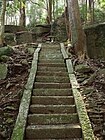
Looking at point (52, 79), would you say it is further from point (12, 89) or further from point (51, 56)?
point (51, 56)

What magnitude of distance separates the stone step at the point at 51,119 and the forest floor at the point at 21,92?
40cm

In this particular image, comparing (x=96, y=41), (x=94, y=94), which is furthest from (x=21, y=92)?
(x=96, y=41)

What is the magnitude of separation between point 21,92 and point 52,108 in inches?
43.4

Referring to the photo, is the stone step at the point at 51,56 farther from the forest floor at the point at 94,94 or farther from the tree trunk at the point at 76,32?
the forest floor at the point at 94,94

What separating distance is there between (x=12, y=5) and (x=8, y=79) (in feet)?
27.7

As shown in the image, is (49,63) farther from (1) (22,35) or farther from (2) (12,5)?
(1) (22,35)

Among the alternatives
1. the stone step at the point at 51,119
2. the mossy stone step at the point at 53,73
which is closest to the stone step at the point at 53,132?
the stone step at the point at 51,119

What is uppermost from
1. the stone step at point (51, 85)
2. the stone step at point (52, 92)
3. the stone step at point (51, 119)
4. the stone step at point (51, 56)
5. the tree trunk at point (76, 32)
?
the tree trunk at point (76, 32)

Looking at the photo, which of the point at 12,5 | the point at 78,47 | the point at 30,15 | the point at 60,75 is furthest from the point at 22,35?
the point at 30,15

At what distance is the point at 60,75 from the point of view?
8.20 metres

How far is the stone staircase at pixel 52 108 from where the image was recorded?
523 centimetres

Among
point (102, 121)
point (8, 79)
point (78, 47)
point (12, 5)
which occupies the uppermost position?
point (12, 5)

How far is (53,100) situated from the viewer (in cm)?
647

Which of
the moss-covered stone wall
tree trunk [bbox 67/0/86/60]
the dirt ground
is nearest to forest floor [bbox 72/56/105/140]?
tree trunk [bbox 67/0/86/60]
